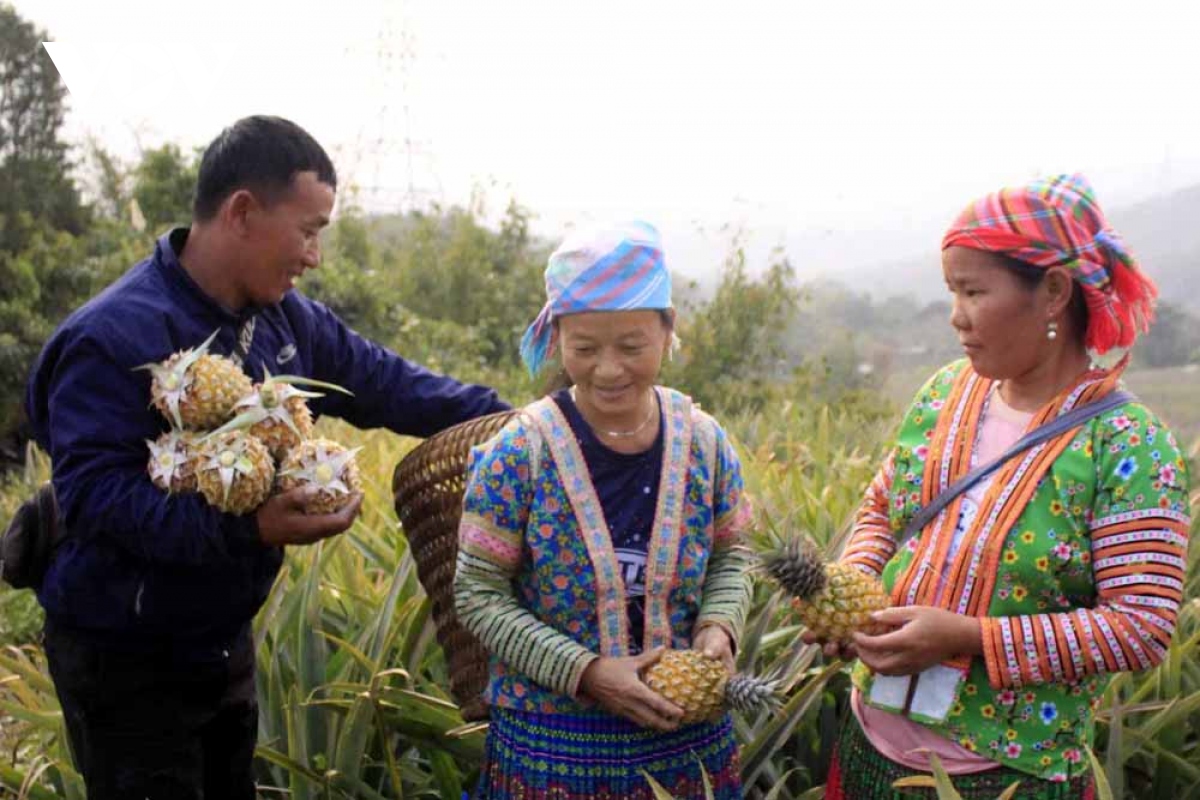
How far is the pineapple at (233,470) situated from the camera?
2373 millimetres

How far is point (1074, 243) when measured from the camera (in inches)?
85.3

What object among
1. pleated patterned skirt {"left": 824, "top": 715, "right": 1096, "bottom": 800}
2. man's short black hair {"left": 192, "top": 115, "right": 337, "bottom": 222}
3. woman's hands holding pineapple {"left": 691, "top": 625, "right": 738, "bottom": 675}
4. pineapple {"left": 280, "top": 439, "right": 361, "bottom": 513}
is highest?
man's short black hair {"left": 192, "top": 115, "right": 337, "bottom": 222}

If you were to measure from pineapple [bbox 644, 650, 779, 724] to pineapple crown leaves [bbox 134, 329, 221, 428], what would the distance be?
39.5 inches

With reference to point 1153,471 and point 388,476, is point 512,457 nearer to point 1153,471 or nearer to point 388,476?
point 1153,471

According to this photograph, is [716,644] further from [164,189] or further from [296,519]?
[164,189]

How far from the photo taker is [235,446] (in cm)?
239

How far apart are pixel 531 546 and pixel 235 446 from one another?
586 millimetres

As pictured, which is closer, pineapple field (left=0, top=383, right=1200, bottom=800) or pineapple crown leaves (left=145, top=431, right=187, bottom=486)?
pineapple crown leaves (left=145, top=431, right=187, bottom=486)

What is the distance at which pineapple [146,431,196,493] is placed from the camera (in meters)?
2.40

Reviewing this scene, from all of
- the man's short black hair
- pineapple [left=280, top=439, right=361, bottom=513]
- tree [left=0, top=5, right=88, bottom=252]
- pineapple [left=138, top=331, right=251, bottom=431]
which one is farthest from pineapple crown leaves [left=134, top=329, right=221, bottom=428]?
tree [left=0, top=5, right=88, bottom=252]

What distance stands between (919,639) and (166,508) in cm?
138

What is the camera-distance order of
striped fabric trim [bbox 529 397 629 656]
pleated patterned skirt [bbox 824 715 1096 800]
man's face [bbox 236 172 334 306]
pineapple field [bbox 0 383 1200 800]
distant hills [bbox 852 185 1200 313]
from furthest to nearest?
distant hills [bbox 852 185 1200 313] → pineapple field [bbox 0 383 1200 800] → man's face [bbox 236 172 334 306] → striped fabric trim [bbox 529 397 629 656] → pleated patterned skirt [bbox 824 715 1096 800]

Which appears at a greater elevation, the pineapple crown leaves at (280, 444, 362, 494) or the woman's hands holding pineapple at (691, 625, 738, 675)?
the pineapple crown leaves at (280, 444, 362, 494)

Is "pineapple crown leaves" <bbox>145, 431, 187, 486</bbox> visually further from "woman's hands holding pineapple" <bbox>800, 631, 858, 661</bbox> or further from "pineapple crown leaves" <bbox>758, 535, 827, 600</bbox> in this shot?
"woman's hands holding pineapple" <bbox>800, 631, 858, 661</bbox>
